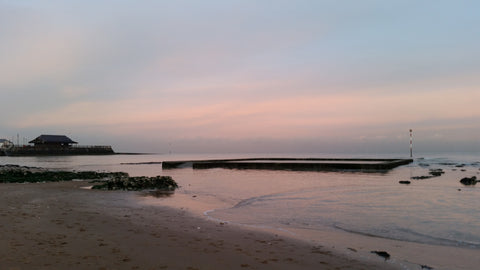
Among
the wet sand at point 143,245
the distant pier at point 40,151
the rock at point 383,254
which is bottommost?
the rock at point 383,254

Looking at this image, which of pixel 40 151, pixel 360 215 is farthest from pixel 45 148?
pixel 360 215

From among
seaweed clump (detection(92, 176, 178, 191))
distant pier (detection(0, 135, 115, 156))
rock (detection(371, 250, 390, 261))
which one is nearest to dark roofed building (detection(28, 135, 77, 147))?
distant pier (detection(0, 135, 115, 156))

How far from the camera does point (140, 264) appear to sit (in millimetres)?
5340

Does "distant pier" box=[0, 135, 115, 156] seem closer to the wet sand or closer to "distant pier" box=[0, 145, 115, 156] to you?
"distant pier" box=[0, 145, 115, 156]

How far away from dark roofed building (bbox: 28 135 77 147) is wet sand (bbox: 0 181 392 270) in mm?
121595

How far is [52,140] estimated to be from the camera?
115 meters

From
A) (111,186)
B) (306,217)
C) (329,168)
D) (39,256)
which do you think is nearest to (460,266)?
(306,217)

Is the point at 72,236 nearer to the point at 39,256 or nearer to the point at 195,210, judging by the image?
A: the point at 39,256

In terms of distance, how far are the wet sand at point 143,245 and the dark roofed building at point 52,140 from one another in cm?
12159

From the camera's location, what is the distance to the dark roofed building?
114 meters

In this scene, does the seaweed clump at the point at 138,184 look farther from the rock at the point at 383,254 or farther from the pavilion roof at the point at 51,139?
the pavilion roof at the point at 51,139

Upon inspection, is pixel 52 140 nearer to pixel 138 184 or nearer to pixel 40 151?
pixel 40 151

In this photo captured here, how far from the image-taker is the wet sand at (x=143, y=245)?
5430 mm

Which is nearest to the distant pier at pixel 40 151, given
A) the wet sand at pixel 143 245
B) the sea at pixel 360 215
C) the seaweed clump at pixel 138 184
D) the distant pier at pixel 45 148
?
the distant pier at pixel 45 148
